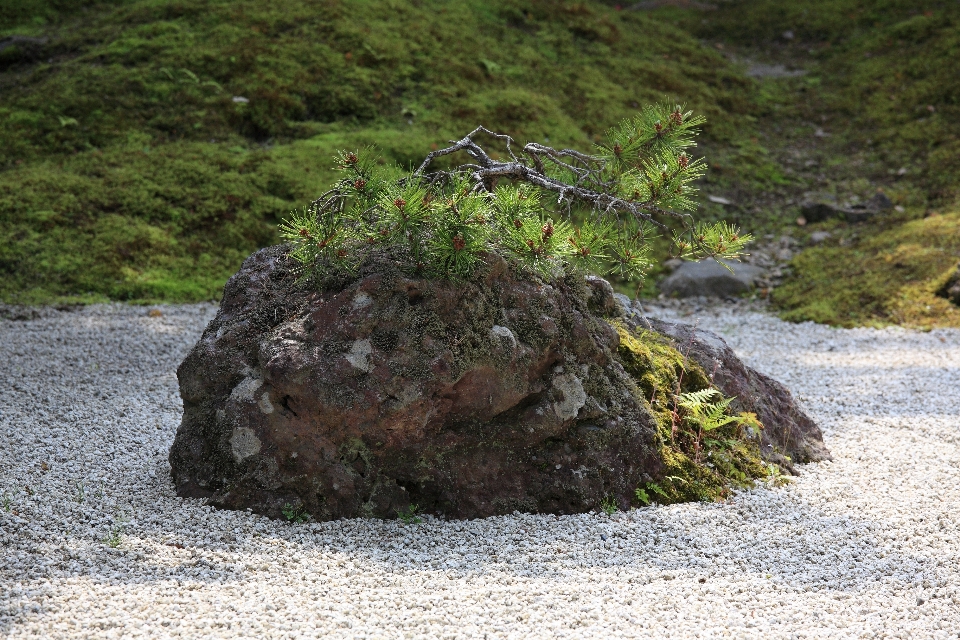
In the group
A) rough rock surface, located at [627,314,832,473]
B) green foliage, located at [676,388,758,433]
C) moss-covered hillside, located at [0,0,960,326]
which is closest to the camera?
green foliage, located at [676,388,758,433]

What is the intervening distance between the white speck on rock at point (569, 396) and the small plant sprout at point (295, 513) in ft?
5.06

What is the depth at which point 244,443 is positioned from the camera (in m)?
4.52

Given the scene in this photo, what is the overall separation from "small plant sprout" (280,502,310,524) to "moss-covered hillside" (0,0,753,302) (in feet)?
19.4

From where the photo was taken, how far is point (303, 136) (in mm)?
12391

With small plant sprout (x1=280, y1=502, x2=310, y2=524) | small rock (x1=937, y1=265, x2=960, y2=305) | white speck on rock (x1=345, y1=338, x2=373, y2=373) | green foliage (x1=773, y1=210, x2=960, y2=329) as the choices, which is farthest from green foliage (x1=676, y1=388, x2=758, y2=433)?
small rock (x1=937, y1=265, x2=960, y2=305)

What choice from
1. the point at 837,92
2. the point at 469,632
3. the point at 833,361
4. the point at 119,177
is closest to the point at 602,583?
the point at 469,632

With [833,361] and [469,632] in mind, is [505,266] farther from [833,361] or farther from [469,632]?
[833,361]

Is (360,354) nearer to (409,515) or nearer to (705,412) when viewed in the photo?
(409,515)

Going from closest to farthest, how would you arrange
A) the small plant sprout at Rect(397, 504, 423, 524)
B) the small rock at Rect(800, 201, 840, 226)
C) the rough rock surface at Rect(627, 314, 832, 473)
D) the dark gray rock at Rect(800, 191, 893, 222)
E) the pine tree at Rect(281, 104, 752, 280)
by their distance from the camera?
the pine tree at Rect(281, 104, 752, 280) → the small plant sprout at Rect(397, 504, 423, 524) → the rough rock surface at Rect(627, 314, 832, 473) → the dark gray rock at Rect(800, 191, 893, 222) → the small rock at Rect(800, 201, 840, 226)

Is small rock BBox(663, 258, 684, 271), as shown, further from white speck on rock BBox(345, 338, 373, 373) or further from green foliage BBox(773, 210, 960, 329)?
white speck on rock BBox(345, 338, 373, 373)

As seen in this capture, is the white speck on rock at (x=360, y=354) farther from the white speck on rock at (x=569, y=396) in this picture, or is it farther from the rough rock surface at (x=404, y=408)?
the white speck on rock at (x=569, y=396)

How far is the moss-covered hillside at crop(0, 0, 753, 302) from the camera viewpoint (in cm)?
1012

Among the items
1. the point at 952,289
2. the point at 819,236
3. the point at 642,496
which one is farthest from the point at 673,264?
the point at 642,496

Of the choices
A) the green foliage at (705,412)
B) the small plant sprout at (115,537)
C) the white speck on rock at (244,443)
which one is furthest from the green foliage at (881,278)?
the small plant sprout at (115,537)
